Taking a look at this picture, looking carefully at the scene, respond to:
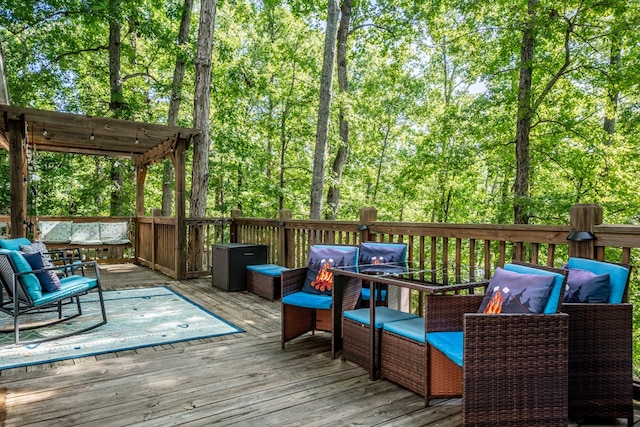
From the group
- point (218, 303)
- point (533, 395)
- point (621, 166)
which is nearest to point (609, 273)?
point (533, 395)

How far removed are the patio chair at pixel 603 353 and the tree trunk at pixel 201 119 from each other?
6.01 meters

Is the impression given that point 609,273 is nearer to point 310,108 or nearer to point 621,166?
point 621,166

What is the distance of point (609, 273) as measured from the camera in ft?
7.30

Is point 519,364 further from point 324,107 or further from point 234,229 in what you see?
point 324,107

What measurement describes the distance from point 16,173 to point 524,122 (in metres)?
8.46

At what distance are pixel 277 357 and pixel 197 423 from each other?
109 cm

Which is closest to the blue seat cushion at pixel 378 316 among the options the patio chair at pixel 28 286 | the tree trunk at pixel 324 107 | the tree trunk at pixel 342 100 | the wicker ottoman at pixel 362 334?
the wicker ottoman at pixel 362 334

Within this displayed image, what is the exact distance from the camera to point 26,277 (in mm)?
3510

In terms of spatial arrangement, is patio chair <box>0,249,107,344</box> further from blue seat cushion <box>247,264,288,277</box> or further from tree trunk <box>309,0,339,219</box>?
tree trunk <box>309,0,339,219</box>

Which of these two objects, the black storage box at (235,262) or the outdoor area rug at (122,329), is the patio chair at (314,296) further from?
the black storage box at (235,262)

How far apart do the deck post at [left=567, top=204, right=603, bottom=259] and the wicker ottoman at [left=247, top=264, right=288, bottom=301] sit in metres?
3.43

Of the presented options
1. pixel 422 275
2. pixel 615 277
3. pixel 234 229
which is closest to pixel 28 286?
pixel 422 275

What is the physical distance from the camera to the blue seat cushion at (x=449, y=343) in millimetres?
2096

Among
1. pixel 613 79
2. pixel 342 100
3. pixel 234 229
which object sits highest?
pixel 342 100
